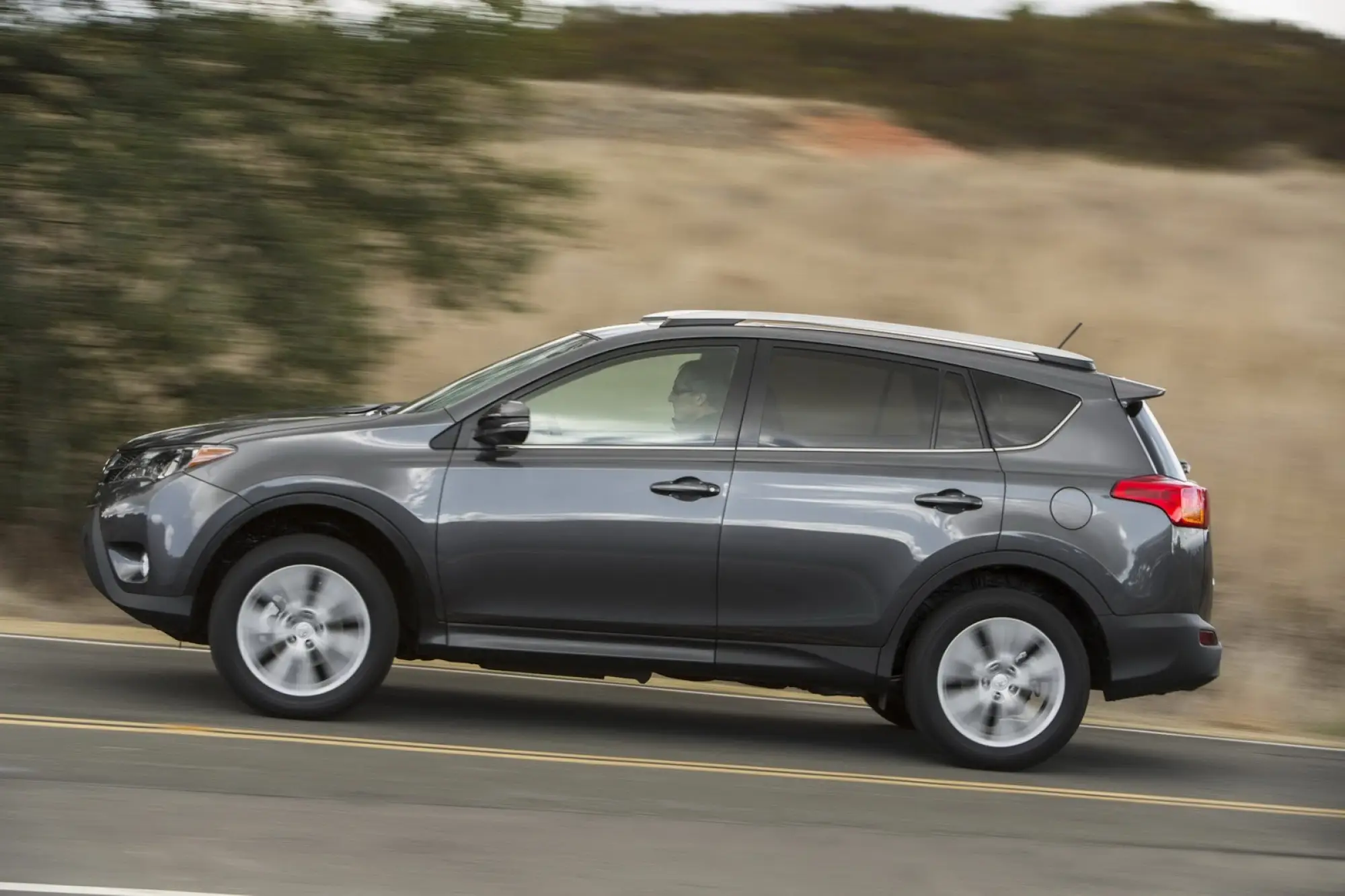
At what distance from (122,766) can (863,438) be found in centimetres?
316

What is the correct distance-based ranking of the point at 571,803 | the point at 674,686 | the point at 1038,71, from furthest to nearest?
the point at 1038,71 < the point at 674,686 < the point at 571,803

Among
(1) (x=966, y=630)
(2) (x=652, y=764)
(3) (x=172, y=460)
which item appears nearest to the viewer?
(2) (x=652, y=764)

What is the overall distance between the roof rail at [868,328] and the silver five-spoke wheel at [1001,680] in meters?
1.15

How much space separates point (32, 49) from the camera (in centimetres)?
1142

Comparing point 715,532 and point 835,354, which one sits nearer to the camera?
point 715,532

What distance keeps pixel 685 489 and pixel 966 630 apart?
1305 mm

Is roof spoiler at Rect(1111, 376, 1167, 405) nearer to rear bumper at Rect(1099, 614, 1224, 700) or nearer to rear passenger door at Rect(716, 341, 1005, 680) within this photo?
rear passenger door at Rect(716, 341, 1005, 680)

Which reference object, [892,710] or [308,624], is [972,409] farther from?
[308,624]

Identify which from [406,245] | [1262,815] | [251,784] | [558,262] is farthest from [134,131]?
[558,262]

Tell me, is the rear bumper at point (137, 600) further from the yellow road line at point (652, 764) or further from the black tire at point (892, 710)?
the black tire at point (892, 710)

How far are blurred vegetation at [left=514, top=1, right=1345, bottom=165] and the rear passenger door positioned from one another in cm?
2277

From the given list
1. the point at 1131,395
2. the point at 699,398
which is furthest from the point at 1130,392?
the point at 699,398

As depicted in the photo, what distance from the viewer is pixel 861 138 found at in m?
29.6

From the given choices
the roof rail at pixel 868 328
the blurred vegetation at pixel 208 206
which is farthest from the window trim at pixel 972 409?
the blurred vegetation at pixel 208 206
